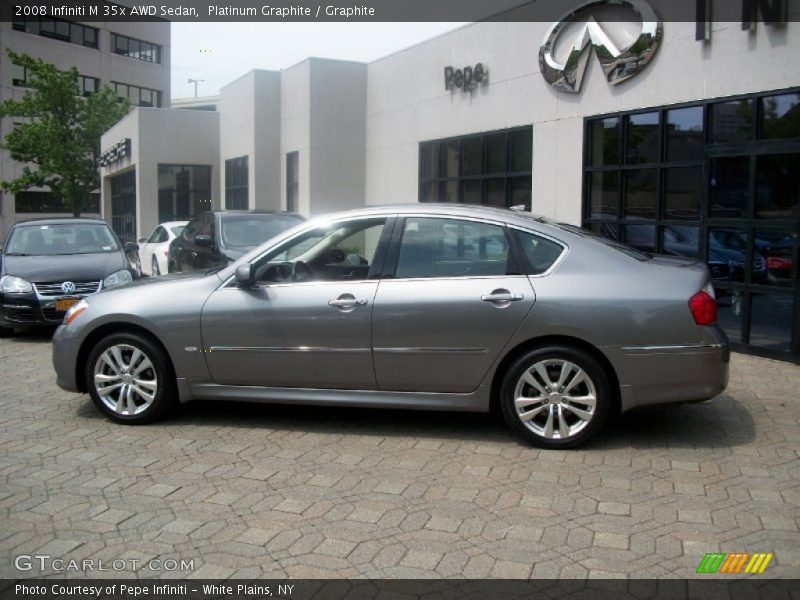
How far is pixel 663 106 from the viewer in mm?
9695

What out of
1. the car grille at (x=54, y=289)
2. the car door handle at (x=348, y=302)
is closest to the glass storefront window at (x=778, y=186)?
the car door handle at (x=348, y=302)

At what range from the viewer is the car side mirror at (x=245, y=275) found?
18.5ft

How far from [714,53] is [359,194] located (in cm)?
1021

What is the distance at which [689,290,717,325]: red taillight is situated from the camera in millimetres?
5059

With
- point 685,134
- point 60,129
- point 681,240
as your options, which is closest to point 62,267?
point 681,240

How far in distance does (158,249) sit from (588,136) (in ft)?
29.4

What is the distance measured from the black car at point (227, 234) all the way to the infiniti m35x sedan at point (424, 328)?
3951mm

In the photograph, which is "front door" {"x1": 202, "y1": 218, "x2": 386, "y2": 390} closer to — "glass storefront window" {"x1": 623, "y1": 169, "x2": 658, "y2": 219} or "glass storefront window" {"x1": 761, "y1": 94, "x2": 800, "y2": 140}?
"glass storefront window" {"x1": 761, "y1": 94, "x2": 800, "y2": 140}

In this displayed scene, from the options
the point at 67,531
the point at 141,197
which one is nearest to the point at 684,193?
the point at 67,531

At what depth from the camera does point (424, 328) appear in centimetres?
532

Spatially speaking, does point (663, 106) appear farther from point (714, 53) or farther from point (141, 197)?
point (141, 197)

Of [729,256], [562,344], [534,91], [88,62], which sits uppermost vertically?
[88,62]

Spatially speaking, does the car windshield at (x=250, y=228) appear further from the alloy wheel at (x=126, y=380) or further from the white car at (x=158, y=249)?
the white car at (x=158, y=249)

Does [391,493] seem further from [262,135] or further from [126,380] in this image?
[262,135]
